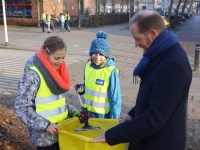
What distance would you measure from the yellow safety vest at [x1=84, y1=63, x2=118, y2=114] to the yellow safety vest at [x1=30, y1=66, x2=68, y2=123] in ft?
2.34

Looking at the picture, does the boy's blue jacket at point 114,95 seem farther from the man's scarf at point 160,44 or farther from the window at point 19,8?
the window at point 19,8

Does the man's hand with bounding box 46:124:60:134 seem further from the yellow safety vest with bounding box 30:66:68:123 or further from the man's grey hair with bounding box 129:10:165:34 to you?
the man's grey hair with bounding box 129:10:165:34

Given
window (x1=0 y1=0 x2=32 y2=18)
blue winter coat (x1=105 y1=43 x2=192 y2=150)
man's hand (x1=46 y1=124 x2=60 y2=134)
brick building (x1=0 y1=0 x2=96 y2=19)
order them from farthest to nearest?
window (x1=0 y1=0 x2=32 y2=18)
brick building (x1=0 y1=0 x2=96 y2=19)
man's hand (x1=46 y1=124 x2=60 y2=134)
blue winter coat (x1=105 y1=43 x2=192 y2=150)

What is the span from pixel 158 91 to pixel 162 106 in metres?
0.10

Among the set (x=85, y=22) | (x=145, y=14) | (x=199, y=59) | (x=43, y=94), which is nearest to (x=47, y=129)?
(x=43, y=94)

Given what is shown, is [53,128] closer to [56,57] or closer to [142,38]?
[56,57]

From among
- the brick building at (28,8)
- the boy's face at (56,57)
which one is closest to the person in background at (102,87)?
the boy's face at (56,57)

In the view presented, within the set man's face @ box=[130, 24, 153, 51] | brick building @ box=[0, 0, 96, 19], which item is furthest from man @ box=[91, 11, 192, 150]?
brick building @ box=[0, 0, 96, 19]

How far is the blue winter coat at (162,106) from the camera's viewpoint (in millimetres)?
1713

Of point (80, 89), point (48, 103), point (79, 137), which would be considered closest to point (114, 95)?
point (80, 89)

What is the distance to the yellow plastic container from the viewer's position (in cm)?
198

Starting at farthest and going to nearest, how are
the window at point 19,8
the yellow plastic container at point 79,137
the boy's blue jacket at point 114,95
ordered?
1. the window at point 19,8
2. the boy's blue jacket at point 114,95
3. the yellow plastic container at point 79,137

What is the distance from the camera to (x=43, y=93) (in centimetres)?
233

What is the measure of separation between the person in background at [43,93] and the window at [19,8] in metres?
34.3
